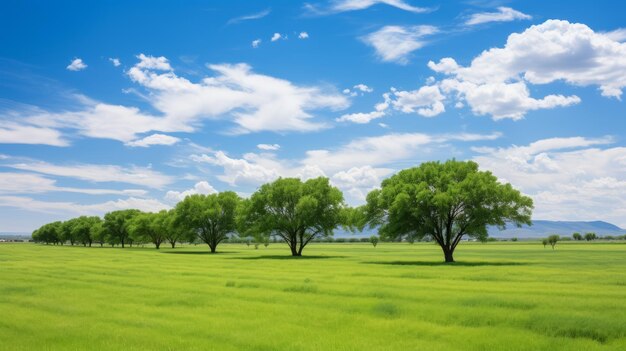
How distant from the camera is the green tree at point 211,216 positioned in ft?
390

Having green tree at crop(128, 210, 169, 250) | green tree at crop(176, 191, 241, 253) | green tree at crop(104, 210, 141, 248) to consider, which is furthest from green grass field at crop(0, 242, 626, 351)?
green tree at crop(104, 210, 141, 248)

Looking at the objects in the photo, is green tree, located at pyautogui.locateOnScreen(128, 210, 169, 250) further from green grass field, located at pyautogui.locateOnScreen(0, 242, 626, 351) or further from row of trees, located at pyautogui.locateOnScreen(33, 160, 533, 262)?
green grass field, located at pyautogui.locateOnScreen(0, 242, 626, 351)

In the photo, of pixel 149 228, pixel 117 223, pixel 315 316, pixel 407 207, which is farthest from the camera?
pixel 117 223

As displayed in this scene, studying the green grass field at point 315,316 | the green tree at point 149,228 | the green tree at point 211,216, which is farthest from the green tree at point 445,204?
the green tree at point 149,228

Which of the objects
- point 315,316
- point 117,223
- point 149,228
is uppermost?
point 117,223

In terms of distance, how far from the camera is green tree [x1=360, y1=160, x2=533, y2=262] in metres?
63.4

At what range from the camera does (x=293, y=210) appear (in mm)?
93438

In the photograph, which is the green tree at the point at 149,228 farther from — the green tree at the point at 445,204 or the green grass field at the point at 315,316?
the green grass field at the point at 315,316

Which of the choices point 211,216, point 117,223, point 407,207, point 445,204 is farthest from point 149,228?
point 445,204

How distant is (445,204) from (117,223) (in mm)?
154569

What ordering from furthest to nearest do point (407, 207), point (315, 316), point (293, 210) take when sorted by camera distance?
point (293, 210) → point (407, 207) → point (315, 316)

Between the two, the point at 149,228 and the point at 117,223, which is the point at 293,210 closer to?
the point at 149,228

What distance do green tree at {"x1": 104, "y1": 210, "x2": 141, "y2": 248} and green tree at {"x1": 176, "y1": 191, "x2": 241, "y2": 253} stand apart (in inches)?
2926

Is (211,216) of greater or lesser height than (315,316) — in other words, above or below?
above
